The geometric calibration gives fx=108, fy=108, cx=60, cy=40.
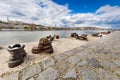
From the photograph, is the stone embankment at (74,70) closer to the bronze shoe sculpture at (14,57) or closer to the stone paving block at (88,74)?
the stone paving block at (88,74)

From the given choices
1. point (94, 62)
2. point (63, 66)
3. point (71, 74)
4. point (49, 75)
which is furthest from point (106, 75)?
point (49, 75)

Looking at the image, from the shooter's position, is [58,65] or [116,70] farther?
[58,65]

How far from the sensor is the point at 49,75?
6.55 feet

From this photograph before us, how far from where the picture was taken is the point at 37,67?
2.34 m

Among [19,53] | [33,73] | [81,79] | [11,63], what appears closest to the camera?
[81,79]

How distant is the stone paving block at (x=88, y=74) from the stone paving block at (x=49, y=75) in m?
0.48

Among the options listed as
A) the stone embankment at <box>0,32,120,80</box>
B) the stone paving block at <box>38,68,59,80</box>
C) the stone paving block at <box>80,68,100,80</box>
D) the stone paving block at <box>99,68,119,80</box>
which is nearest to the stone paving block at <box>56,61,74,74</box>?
the stone embankment at <box>0,32,120,80</box>

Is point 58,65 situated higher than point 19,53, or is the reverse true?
point 58,65

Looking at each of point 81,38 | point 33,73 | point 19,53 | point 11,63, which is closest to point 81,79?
point 33,73

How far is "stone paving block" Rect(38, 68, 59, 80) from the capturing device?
1924 millimetres

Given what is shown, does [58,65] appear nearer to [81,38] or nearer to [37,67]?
[37,67]

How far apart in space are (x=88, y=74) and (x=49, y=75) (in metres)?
0.71

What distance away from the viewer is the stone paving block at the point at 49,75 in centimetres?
192

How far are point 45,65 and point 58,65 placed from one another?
0.30 meters
